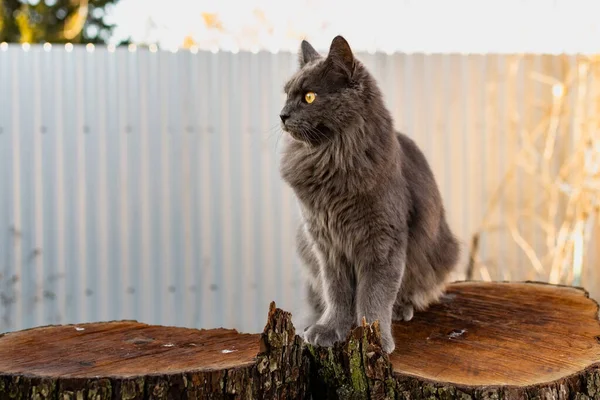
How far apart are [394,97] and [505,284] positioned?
1.65m

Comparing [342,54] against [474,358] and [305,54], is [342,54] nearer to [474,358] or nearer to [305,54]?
[305,54]

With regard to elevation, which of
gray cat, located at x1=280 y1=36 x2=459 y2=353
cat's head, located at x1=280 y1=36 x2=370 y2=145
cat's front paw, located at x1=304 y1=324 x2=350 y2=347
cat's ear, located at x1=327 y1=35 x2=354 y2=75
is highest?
cat's ear, located at x1=327 y1=35 x2=354 y2=75

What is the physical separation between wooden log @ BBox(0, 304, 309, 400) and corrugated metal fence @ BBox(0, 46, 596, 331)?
189 centimetres

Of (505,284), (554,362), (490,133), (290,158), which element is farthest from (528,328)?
(490,133)

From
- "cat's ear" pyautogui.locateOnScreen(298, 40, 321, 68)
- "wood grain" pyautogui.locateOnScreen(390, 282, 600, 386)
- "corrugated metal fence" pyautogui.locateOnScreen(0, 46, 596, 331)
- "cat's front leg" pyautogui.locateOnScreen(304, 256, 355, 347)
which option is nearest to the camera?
"wood grain" pyautogui.locateOnScreen(390, 282, 600, 386)

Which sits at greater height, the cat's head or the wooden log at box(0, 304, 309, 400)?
the cat's head

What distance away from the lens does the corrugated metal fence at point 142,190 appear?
11.9ft

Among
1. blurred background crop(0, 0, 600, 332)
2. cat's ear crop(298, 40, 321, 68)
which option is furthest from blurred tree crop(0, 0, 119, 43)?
cat's ear crop(298, 40, 321, 68)

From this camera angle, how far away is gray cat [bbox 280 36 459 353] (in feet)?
5.86

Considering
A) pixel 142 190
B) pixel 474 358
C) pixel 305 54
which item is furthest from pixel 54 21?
pixel 474 358

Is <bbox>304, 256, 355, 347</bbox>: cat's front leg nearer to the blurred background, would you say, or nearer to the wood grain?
the wood grain

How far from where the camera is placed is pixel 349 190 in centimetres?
182

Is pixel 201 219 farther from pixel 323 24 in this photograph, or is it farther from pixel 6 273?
pixel 323 24

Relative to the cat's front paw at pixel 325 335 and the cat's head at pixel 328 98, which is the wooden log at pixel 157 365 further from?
the cat's head at pixel 328 98
